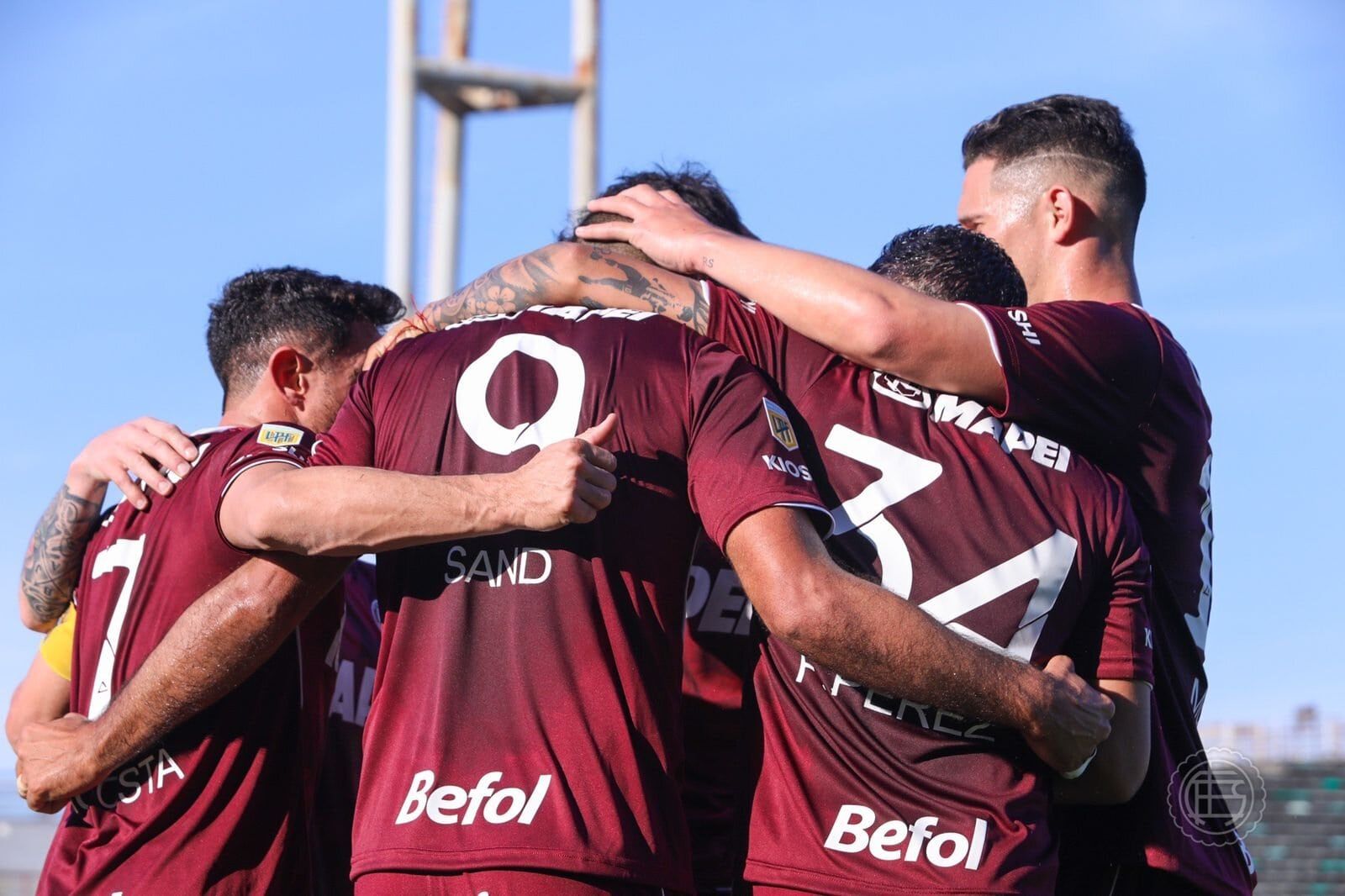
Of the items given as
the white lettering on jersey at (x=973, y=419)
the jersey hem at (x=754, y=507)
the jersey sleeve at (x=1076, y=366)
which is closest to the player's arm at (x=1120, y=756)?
the white lettering on jersey at (x=973, y=419)

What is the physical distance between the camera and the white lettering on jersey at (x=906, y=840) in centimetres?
316

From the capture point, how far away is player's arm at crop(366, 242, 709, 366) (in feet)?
12.0

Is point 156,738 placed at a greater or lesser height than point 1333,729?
greater

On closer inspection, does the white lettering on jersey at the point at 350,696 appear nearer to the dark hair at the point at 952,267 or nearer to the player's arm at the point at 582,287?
the player's arm at the point at 582,287

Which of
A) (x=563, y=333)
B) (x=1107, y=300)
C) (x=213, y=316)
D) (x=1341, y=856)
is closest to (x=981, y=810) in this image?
(x=563, y=333)

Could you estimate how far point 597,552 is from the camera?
3.26 m

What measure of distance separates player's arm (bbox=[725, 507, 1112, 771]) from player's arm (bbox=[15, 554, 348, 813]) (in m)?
1.17

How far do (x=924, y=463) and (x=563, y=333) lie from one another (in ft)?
2.95

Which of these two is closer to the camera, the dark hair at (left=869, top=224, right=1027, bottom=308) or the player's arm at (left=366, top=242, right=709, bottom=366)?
the player's arm at (left=366, top=242, right=709, bottom=366)

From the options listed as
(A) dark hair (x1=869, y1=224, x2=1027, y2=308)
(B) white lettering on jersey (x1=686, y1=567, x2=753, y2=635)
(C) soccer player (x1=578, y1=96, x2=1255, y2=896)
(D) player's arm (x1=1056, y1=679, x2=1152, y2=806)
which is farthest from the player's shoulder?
(D) player's arm (x1=1056, y1=679, x2=1152, y2=806)

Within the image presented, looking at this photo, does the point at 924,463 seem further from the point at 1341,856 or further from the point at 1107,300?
the point at 1341,856

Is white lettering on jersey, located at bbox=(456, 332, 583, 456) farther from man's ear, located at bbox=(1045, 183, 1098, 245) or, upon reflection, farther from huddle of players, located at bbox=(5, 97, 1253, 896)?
man's ear, located at bbox=(1045, 183, 1098, 245)

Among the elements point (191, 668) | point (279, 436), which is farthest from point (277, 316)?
point (191, 668)

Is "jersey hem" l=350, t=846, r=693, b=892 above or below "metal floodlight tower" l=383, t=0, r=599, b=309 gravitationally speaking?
below
